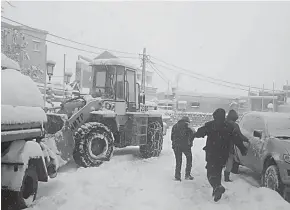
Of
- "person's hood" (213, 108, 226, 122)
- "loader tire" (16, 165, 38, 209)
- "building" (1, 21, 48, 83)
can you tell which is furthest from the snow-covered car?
"building" (1, 21, 48, 83)

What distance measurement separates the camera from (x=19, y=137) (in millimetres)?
3662

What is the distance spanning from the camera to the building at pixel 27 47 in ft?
14.7

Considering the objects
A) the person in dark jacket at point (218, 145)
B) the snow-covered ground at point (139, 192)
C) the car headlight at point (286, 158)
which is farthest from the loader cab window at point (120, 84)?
the car headlight at point (286, 158)

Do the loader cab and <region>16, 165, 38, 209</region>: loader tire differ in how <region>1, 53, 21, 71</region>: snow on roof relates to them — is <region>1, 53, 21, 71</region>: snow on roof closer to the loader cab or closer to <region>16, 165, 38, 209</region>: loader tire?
<region>16, 165, 38, 209</region>: loader tire

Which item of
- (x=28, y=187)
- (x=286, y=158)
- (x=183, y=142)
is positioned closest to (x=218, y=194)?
(x=286, y=158)

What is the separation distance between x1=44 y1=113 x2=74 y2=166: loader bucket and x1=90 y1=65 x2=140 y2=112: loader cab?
1450 millimetres

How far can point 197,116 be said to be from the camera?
9.77 meters

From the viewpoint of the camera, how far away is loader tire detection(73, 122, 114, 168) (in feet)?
20.8

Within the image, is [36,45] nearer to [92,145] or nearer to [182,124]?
[92,145]

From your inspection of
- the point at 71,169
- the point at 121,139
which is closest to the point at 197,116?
the point at 121,139

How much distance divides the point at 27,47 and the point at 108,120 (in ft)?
9.00

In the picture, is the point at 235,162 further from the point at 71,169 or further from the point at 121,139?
the point at 71,169

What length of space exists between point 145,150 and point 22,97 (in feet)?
16.3

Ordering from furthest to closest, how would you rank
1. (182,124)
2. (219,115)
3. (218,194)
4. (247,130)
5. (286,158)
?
(247,130) < (182,124) < (219,115) < (286,158) < (218,194)
